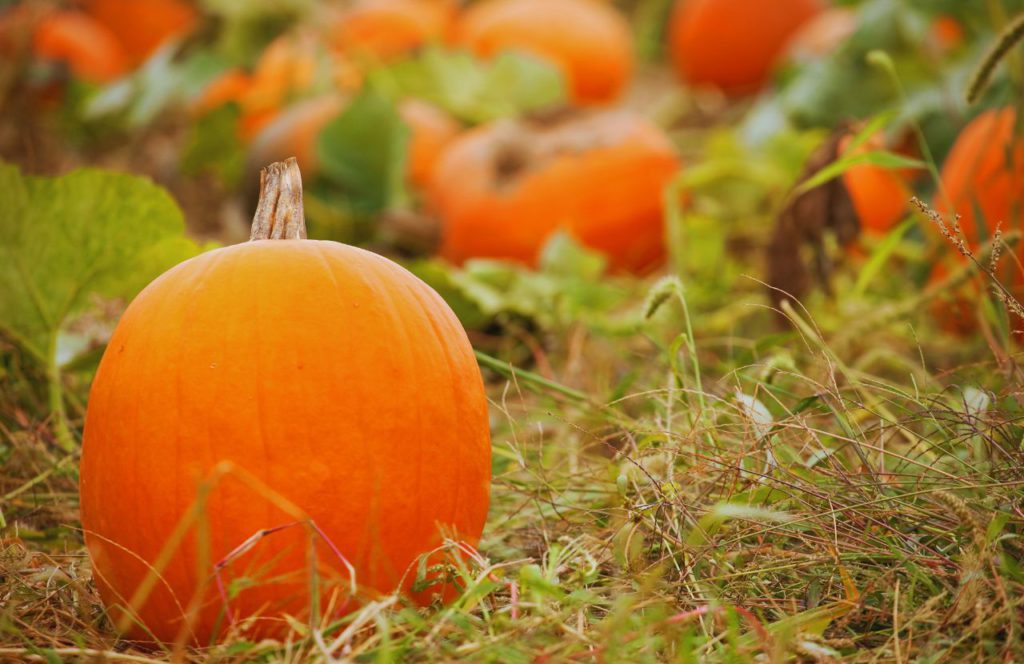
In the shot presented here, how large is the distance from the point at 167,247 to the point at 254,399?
0.63 metres

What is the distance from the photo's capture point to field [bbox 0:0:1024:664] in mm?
1169

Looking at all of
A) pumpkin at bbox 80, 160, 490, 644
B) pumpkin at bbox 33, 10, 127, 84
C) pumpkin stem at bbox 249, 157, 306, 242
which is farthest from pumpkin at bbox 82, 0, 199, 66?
pumpkin at bbox 80, 160, 490, 644

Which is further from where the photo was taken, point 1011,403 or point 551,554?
point 1011,403

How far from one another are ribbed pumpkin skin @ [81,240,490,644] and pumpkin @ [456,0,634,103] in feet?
11.0

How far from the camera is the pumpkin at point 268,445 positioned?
1.18 meters

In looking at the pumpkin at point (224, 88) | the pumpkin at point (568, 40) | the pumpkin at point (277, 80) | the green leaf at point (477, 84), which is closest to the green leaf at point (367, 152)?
the green leaf at point (477, 84)

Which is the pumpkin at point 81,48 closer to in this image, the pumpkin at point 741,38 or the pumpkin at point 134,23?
the pumpkin at point 134,23

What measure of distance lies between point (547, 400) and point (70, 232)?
80 cm

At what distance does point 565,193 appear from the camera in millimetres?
2992

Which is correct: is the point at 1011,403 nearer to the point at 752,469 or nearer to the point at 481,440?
the point at 752,469

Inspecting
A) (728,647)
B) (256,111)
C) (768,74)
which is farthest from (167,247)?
(768,74)

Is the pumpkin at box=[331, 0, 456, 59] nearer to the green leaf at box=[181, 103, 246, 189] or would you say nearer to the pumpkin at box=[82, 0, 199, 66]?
the green leaf at box=[181, 103, 246, 189]

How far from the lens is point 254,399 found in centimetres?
119

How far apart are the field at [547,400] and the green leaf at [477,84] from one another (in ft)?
1.66
